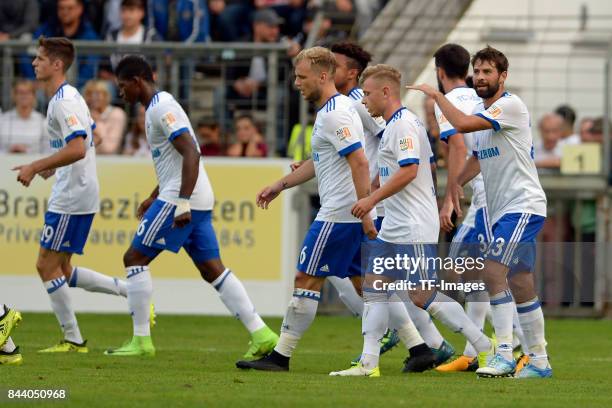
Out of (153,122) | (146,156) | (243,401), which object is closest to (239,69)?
(146,156)

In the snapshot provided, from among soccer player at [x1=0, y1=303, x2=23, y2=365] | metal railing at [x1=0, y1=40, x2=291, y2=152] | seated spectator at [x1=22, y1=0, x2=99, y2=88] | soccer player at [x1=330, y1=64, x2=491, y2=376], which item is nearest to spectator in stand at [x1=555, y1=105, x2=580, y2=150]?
metal railing at [x1=0, y1=40, x2=291, y2=152]

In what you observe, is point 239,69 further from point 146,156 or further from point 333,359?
point 333,359

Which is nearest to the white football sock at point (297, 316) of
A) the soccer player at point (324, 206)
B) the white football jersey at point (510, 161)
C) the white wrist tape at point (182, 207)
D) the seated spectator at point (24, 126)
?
the soccer player at point (324, 206)

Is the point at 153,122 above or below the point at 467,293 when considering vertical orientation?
above

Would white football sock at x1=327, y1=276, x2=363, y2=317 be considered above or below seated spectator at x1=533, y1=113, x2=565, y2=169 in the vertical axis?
below

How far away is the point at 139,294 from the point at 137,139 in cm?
610

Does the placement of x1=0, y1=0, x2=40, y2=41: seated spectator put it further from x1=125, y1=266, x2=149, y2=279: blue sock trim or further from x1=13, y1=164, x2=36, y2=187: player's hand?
x1=125, y1=266, x2=149, y2=279: blue sock trim

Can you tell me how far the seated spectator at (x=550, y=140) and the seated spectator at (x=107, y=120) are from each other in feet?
16.9

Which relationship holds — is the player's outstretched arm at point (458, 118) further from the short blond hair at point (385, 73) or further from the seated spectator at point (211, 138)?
the seated spectator at point (211, 138)

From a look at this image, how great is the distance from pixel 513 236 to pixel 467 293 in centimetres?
130

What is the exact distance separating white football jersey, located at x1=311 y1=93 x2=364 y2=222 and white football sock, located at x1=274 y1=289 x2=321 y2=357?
57 centimetres

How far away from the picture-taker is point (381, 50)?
19281mm

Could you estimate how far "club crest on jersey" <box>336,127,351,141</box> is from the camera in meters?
10.2

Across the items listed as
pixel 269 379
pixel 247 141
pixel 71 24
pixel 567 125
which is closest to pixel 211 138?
pixel 247 141
